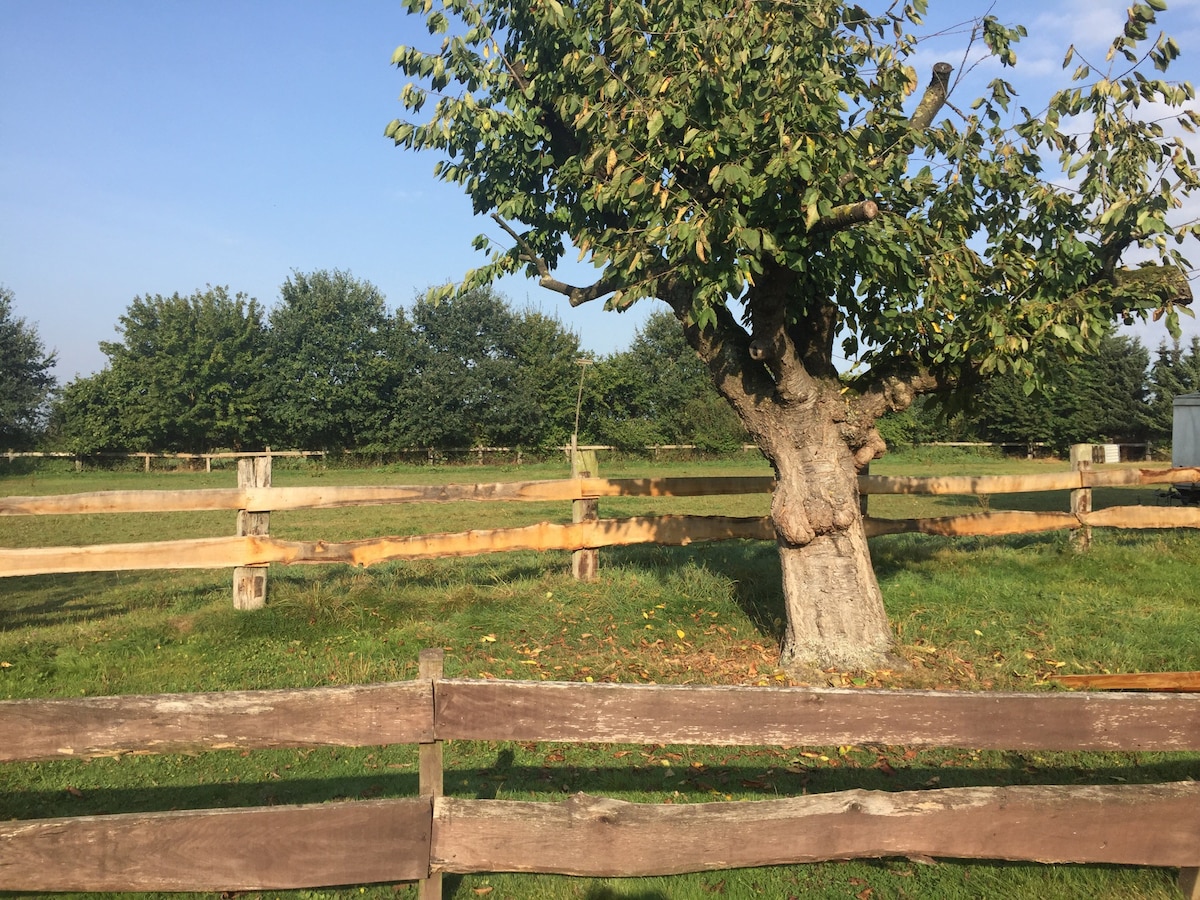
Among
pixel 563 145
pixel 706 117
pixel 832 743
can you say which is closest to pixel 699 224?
pixel 706 117

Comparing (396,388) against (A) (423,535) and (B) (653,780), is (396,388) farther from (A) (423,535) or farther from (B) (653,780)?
(B) (653,780)

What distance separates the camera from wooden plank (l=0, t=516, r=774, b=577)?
716 cm

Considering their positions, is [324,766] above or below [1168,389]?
below

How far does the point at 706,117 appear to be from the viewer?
574 centimetres

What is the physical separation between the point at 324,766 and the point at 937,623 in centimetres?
541

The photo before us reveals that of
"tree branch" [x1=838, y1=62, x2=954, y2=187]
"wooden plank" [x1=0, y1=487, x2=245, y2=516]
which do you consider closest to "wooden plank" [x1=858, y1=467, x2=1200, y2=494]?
"tree branch" [x1=838, y1=62, x2=954, y2=187]

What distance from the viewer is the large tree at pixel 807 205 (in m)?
5.55

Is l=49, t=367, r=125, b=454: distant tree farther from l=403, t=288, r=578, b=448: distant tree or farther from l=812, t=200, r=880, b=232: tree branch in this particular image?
l=812, t=200, r=880, b=232: tree branch

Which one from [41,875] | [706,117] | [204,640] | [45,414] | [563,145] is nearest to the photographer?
[41,875]

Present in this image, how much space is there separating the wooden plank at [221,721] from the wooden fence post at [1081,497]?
386 inches

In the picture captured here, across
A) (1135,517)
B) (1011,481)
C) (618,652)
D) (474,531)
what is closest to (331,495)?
(474,531)

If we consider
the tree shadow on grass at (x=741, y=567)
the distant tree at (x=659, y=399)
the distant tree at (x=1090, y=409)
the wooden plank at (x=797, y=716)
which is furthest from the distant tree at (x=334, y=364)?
the wooden plank at (x=797, y=716)

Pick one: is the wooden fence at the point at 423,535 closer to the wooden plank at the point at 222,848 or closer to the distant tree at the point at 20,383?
the wooden plank at the point at 222,848

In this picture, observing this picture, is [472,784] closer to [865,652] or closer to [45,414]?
[865,652]
